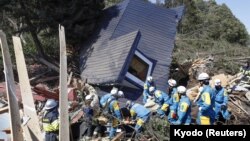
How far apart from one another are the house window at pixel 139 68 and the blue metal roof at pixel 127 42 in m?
0.29

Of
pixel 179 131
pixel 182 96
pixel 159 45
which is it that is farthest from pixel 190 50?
pixel 179 131

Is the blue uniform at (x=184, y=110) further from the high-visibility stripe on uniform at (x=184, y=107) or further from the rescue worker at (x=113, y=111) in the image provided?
the rescue worker at (x=113, y=111)

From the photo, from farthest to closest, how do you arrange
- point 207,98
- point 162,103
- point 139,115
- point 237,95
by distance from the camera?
1. point 237,95
2. point 162,103
3. point 139,115
4. point 207,98

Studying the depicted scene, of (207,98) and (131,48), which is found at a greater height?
(131,48)

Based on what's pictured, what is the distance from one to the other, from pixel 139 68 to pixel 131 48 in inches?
42.8

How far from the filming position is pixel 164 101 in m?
11.4

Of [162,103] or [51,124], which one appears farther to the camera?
[162,103]

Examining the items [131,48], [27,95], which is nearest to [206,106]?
[27,95]

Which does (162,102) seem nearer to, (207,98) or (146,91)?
(207,98)

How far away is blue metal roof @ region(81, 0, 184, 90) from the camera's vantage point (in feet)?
54.2

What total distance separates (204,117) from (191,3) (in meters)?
22.2

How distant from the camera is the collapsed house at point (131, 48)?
643 inches

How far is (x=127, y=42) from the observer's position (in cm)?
1680

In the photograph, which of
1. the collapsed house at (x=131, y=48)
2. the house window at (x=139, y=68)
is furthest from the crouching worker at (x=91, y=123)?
the house window at (x=139, y=68)
